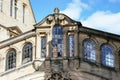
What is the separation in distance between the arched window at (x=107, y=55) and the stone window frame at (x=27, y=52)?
5496 mm

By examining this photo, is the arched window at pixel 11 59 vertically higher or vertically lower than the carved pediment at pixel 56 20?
lower

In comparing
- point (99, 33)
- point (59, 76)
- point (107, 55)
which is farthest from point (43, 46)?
point (107, 55)

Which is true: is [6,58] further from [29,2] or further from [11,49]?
[29,2]

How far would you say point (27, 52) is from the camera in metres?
39.9

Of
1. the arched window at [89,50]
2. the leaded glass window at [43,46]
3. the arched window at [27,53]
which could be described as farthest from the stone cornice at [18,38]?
the arched window at [89,50]

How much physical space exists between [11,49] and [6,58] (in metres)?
0.82

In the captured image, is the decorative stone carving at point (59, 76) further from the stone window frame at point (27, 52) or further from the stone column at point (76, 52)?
the stone window frame at point (27, 52)

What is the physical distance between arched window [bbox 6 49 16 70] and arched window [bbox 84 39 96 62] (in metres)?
5.83

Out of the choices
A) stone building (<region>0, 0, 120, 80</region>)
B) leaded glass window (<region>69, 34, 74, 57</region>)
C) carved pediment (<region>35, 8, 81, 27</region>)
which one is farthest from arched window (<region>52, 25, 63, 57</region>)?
leaded glass window (<region>69, 34, 74, 57</region>)

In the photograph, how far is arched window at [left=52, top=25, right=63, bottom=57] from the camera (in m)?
38.7

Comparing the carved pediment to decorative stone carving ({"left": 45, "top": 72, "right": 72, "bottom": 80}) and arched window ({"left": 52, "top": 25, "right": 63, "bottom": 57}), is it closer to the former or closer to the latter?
arched window ({"left": 52, "top": 25, "right": 63, "bottom": 57})

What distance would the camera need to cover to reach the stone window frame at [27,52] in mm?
39656

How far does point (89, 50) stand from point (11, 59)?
21.0 feet

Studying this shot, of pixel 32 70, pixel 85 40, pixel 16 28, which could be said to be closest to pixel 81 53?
pixel 85 40
